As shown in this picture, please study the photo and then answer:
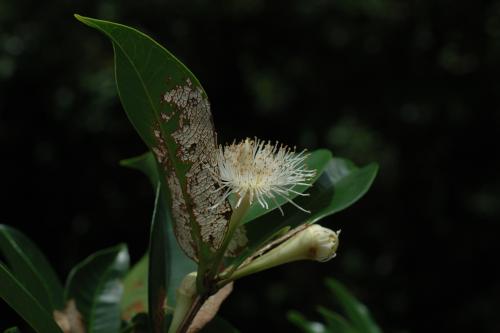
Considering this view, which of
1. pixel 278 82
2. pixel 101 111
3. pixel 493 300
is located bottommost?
pixel 493 300

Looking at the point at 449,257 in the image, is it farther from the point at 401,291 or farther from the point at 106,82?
the point at 106,82

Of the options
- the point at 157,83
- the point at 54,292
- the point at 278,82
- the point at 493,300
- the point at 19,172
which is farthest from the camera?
the point at 278,82

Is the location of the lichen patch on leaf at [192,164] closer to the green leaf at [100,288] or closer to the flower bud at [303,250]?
the flower bud at [303,250]

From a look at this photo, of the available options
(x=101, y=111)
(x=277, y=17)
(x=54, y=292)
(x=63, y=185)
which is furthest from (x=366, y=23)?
(x=54, y=292)

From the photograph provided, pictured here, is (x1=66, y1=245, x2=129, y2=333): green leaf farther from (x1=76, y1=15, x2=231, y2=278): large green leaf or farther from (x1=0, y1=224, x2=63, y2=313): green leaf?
(x1=76, y1=15, x2=231, y2=278): large green leaf

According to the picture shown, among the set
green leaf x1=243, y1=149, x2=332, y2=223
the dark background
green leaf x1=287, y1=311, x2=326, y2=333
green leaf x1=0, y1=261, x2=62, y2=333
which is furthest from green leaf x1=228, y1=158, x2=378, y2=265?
the dark background

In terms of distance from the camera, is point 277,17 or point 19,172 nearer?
point 19,172

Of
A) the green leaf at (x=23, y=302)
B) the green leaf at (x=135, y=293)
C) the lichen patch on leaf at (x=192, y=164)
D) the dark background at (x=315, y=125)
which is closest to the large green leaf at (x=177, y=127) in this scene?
the lichen patch on leaf at (x=192, y=164)
